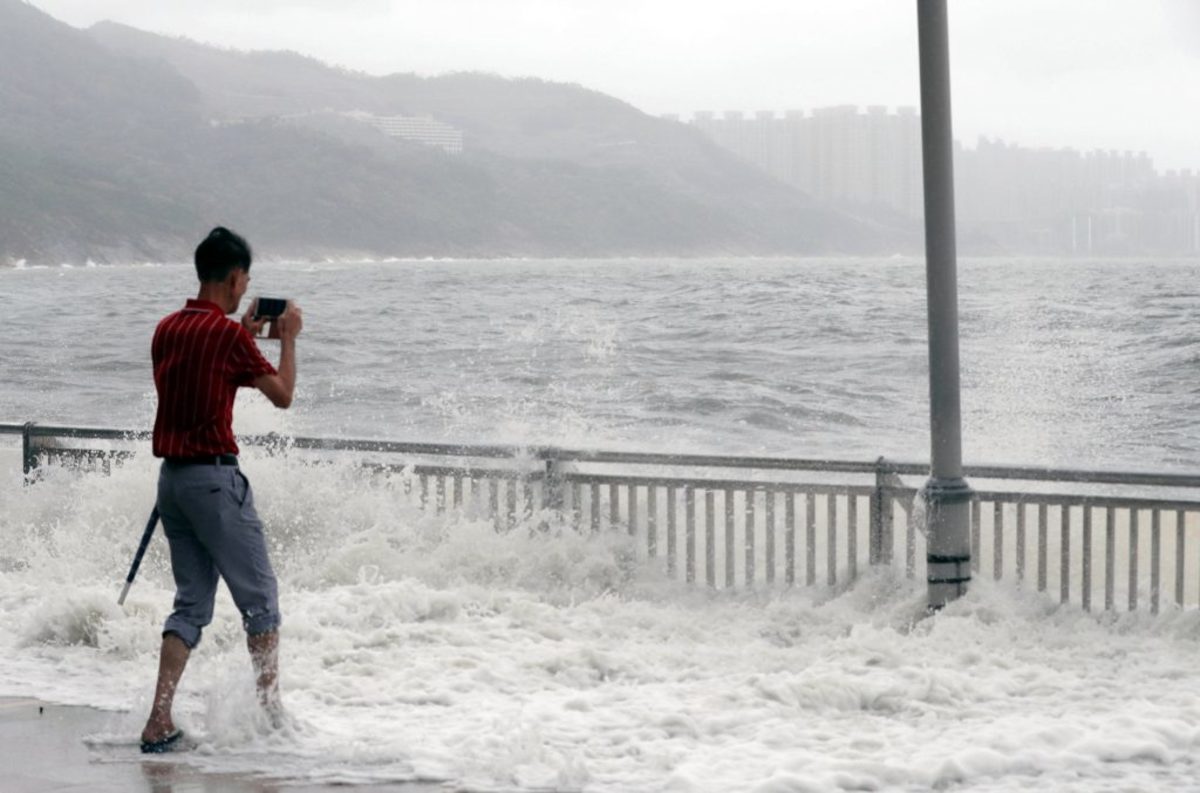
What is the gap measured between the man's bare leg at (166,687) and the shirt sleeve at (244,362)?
1.10m

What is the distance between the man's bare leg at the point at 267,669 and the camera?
6.64 m

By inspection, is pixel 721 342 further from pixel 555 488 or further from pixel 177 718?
pixel 177 718

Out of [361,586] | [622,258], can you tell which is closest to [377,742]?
[361,586]

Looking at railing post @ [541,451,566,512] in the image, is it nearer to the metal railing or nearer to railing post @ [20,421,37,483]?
the metal railing

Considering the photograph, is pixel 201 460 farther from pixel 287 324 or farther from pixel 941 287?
pixel 941 287

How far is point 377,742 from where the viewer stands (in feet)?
22.0

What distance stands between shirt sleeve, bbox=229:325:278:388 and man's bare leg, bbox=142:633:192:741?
1.10 m

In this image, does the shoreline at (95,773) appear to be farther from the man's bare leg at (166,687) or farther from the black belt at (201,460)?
the black belt at (201,460)

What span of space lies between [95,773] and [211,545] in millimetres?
938

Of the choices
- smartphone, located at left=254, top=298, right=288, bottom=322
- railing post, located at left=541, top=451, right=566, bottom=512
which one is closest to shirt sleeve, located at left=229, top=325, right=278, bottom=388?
smartphone, located at left=254, top=298, right=288, bottom=322

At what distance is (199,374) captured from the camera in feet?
20.9

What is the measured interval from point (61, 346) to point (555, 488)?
201ft

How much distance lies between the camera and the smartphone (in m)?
6.44

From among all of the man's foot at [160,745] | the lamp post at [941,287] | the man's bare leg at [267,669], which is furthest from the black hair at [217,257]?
the lamp post at [941,287]
